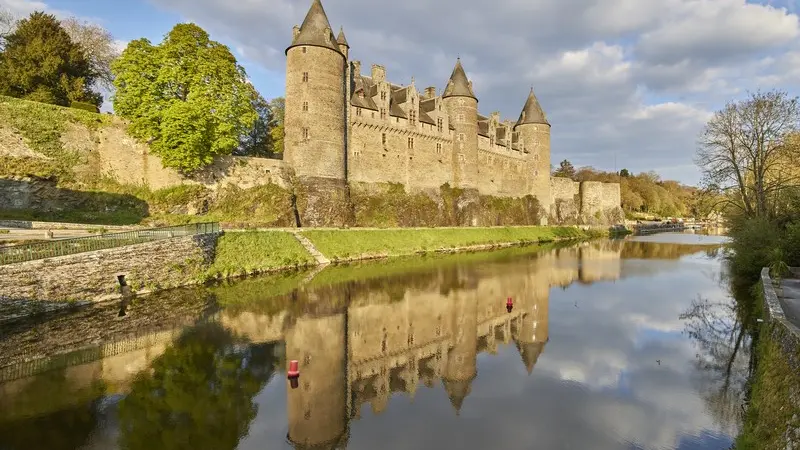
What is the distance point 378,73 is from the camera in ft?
138

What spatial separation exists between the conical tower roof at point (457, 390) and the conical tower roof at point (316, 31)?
2952cm

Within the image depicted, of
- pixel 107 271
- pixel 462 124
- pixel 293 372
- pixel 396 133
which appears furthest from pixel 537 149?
pixel 293 372

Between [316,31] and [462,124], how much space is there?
19290 mm

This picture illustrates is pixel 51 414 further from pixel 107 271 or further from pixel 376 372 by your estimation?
pixel 107 271

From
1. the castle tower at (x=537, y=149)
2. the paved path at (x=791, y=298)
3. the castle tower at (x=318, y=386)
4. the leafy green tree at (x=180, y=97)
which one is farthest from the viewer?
the castle tower at (x=537, y=149)

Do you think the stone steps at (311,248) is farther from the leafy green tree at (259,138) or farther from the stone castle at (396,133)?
the leafy green tree at (259,138)

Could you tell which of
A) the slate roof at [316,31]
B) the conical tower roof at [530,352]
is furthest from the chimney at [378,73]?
the conical tower roof at [530,352]

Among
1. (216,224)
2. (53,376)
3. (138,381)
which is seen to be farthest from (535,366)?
(216,224)

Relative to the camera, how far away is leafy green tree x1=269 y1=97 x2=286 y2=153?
43.2 m

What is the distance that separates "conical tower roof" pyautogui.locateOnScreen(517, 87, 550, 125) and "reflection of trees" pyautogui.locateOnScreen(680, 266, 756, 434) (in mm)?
43748

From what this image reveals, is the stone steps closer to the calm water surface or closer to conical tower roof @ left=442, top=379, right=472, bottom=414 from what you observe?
the calm water surface

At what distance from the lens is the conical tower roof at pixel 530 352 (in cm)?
1152

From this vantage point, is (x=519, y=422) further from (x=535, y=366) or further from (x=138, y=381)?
(x=138, y=381)

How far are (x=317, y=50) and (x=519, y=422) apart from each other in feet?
102
